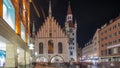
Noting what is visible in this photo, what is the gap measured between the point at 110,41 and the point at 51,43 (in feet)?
99.8

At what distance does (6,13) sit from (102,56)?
8037cm

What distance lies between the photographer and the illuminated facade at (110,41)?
7825cm

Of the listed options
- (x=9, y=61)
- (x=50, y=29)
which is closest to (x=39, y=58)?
(x=50, y=29)

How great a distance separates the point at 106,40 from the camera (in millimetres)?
94875

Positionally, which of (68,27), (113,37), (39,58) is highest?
(68,27)

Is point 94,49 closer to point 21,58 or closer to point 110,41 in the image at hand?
point 110,41

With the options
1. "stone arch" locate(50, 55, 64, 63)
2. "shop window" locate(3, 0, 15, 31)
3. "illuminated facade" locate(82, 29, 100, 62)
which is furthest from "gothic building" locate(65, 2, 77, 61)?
"shop window" locate(3, 0, 15, 31)

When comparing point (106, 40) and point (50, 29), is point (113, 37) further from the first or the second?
point (50, 29)

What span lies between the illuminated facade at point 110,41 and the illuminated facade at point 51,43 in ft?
53.7

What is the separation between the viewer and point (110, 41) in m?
88.2

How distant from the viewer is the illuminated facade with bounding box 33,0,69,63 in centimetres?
10850

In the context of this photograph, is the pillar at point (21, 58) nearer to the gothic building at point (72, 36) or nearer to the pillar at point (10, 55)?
the pillar at point (10, 55)

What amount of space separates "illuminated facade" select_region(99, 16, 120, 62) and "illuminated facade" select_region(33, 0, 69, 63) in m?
16.4

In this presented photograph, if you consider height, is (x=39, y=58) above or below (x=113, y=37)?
below
